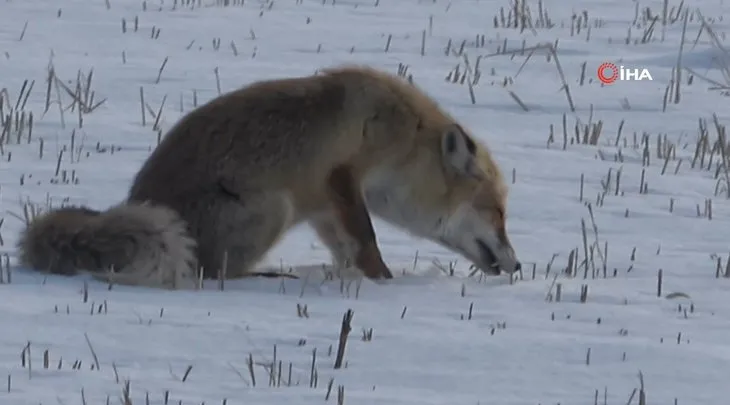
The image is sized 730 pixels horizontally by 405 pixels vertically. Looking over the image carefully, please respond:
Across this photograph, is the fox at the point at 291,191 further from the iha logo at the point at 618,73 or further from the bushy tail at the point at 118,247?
the iha logo at the point at 618,73

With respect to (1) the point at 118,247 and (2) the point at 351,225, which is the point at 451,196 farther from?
(1) the point at 118,247

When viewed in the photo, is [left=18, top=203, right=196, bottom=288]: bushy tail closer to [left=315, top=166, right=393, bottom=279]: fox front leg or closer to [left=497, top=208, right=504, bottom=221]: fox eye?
[left=315, top=166, right=393, bottom=279]: fox front leg

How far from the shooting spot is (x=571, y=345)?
17.7 feet

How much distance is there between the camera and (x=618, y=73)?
13.0 metres

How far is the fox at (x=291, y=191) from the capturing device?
6449mm

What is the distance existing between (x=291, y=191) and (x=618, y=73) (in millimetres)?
6635

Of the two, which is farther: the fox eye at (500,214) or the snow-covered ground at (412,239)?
the fox eye at (500,214)

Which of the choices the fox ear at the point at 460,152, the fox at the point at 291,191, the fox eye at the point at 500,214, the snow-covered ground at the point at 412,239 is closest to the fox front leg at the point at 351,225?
the fox at the point at 291,191

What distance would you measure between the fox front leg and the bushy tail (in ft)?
2.44

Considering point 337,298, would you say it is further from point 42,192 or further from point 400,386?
point 42,192

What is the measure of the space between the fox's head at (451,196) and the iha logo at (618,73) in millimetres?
5620

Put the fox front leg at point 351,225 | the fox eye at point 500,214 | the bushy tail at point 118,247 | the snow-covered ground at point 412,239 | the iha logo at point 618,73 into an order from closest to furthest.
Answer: the snow-covered ground at point 412,239, the bushy tail at point 118,247, the fox front leg at point 351,225, the fox eye at point 500,214, the iha logo at point 618,73

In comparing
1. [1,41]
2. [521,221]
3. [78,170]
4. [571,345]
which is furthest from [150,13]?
[571,345]

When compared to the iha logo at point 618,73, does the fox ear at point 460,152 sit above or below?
below
